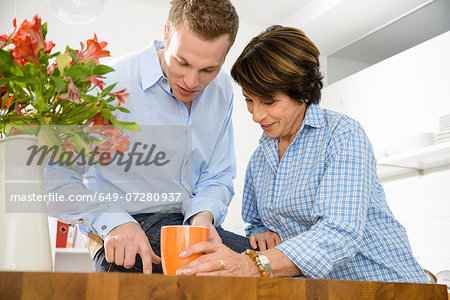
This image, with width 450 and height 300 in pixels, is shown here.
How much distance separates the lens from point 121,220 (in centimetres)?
105

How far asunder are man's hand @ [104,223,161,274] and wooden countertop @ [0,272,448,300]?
0.43 metres

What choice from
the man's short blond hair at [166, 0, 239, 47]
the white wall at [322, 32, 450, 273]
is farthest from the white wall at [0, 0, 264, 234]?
the man's short blond hair at [166, 0, 239, 47]

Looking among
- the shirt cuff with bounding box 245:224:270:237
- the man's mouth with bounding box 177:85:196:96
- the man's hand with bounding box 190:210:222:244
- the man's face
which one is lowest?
the shirt cuff with bounding box 245:224:270:237

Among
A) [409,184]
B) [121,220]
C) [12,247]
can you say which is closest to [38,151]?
[12,247]

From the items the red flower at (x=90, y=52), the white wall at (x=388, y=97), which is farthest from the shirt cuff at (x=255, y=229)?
the white wall at (x=388, y=97)

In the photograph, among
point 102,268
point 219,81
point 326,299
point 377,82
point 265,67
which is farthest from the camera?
point 377,82

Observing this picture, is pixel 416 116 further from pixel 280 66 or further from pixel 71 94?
pixel 71 94

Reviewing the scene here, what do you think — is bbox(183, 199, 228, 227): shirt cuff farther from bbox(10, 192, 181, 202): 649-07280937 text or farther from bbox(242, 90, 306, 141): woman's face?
bbox(242, 90, 306, 141): woman's face

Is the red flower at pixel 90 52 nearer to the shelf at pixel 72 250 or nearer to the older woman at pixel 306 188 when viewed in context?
the older woman at pixel 306 188

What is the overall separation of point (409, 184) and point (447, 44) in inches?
37.0

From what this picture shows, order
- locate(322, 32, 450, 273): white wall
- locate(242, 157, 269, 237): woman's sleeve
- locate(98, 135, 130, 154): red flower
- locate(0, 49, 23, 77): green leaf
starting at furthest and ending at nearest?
locate(322, 32, 450, 273): white wall → locate(242, 157, 269, 237): woman's sleeve → locate(98, 135, 130, 154): red flower → locate(0, 49, 23, 77): green leaf

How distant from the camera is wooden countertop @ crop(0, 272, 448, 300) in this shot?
0.47 meters

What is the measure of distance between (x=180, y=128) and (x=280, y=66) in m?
0.35

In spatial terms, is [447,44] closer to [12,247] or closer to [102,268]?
[102,268]
